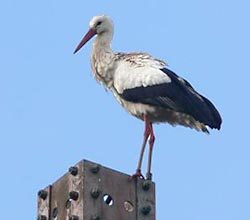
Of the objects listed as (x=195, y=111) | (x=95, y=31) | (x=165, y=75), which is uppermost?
(x=95, y=31)

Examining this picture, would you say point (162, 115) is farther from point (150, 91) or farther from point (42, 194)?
point (42, 194)

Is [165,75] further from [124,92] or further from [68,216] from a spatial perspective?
[68,216]

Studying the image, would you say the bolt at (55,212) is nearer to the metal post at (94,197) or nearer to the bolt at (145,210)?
the metal post at (94,197)

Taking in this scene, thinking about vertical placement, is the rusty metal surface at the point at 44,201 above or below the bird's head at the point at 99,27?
below

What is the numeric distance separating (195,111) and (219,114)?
0.30 m

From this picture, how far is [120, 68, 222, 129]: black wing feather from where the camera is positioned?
10.3 meters

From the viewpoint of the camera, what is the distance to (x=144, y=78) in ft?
36.3

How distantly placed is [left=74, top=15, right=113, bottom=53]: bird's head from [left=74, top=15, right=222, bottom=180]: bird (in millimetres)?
264

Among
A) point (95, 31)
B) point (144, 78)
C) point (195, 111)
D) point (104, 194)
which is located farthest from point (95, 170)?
point (95, 31)

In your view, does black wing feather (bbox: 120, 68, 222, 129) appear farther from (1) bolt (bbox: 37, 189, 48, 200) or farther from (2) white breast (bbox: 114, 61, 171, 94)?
(1) bolt (bbox: 37, 189, 48, 200)

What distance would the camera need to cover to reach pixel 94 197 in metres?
6.44

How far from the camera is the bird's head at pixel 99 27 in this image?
39.9 feet

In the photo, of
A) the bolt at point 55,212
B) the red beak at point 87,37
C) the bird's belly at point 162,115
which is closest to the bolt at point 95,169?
the bolt at point 55,212

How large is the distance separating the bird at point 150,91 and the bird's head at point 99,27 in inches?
10.4
